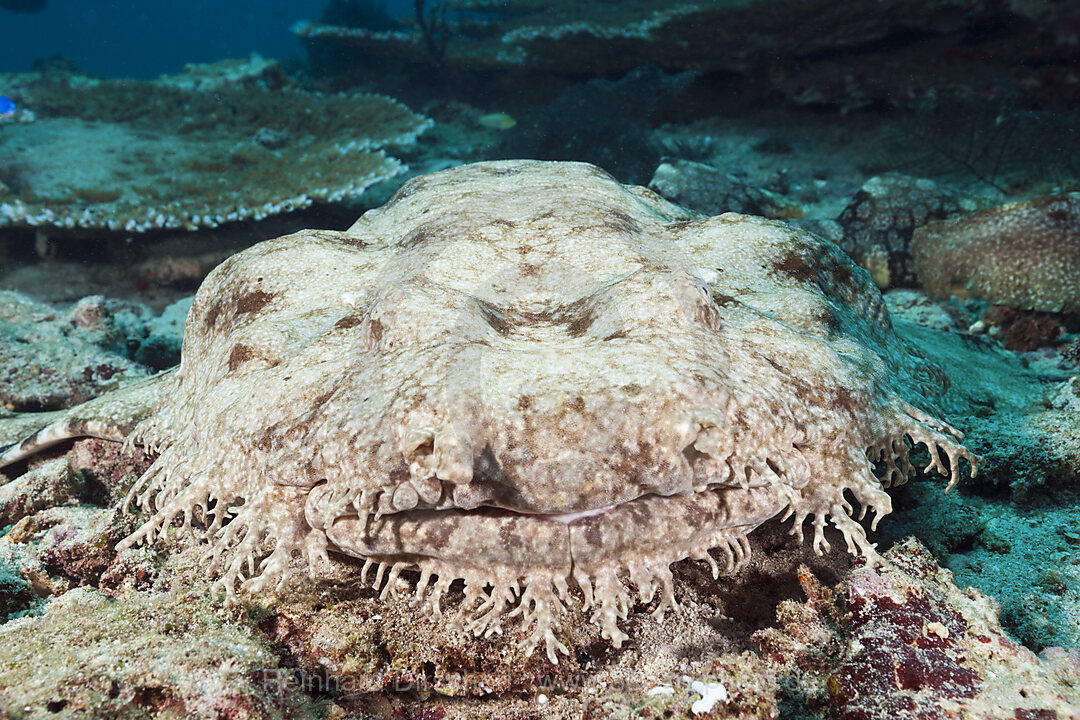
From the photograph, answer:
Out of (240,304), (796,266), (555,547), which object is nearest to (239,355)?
(240,304)

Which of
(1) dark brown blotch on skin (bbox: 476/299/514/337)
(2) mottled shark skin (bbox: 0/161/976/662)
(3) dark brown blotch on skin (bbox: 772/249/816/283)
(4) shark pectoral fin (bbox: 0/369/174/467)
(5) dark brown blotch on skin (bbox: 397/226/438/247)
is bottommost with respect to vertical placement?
(4) shark pectoral fin (bbox: 0/369/174/467)

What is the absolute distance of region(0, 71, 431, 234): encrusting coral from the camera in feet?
26.9

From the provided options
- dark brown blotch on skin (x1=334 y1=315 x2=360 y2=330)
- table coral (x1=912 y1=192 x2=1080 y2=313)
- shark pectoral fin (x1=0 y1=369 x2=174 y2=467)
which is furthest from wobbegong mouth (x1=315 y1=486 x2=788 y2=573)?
table coral (x1=912 y1=192 x2=1080 y2=313)

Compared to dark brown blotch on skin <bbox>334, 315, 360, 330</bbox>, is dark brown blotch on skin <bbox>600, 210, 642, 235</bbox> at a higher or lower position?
higher

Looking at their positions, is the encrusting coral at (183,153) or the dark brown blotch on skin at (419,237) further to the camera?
the encrusting coral at (183,153)

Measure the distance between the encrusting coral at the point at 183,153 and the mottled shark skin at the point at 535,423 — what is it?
18.9ft

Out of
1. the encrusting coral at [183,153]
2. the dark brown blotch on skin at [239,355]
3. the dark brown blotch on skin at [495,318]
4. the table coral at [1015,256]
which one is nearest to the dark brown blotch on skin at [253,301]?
the dark brown blotch on skin at [239,355]

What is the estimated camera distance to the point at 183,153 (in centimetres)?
1145

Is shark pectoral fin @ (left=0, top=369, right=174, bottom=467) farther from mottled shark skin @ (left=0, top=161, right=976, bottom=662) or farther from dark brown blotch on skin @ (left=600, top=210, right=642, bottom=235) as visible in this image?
dark brown blotch on skin @ (left=600, top=210, right=642, bottom=235)

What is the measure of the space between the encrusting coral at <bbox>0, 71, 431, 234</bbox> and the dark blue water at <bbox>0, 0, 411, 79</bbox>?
7614 cm

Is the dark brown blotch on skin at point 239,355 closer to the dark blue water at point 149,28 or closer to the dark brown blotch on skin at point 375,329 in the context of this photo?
the dark brown blotch on skin at point 375,329

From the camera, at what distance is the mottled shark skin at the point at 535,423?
196cm

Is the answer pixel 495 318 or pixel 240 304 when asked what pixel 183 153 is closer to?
pixel 240 304

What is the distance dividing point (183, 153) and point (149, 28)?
429 feet
